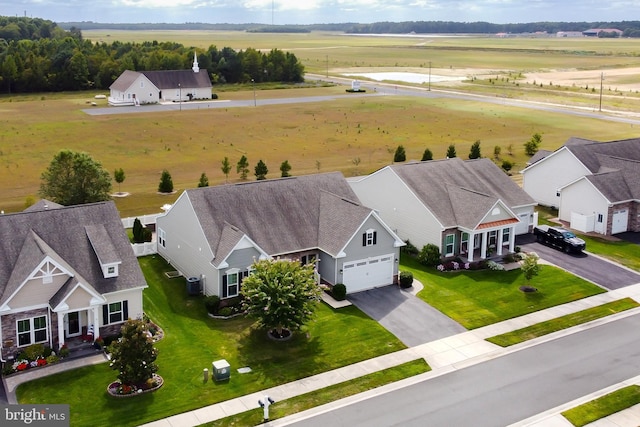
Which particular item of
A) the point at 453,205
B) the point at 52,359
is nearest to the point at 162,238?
the point at 52,359

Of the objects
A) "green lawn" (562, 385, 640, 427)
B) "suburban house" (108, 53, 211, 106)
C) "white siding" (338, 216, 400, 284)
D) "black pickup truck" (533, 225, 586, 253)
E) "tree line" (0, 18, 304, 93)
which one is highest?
"tree line" (0, 18, 304, 93)

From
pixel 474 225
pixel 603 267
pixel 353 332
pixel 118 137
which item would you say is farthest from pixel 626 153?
pixel 118 137

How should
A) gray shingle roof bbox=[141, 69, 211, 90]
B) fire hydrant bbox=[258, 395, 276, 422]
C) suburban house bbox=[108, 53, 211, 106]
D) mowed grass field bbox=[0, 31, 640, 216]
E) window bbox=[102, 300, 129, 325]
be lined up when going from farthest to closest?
gray shingle roof bbox=[141, 69, 211, 90] → suburban house bbox=[108, 53, 211, 106] → mowed grass field bbox=[0, 31, 640, 216] → window bbox=[102, 300, 129, 325] → fire hydrant bbox=[258, 395, 276, 422]

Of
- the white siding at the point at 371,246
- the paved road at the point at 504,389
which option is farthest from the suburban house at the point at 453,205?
the paved road at the point at 504,389

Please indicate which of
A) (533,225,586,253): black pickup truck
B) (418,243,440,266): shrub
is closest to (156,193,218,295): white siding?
(418,243,440,266): shrub

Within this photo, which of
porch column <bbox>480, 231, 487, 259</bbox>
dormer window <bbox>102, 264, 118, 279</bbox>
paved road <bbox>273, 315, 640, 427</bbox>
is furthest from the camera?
porch column <bbox>480, 231, 487, 259</bbox>

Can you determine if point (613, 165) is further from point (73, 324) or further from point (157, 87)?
point (157, 87)

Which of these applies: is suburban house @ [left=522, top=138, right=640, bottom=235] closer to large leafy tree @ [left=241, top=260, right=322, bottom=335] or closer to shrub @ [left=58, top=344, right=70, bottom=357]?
large leafy tree @ [left=241, top=260, right=322, bottom=335]

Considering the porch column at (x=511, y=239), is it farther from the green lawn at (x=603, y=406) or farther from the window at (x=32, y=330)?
the window at (x=32, y=330)
